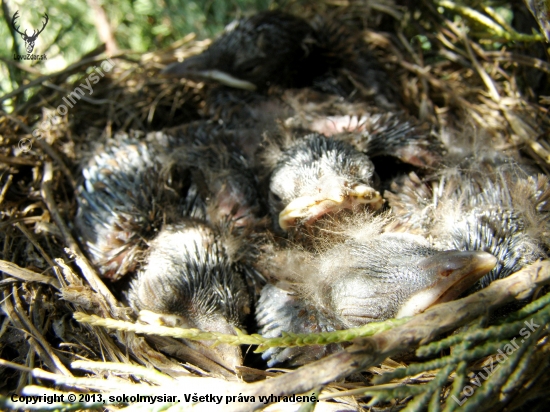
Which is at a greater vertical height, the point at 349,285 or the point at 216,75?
the point at 216,75

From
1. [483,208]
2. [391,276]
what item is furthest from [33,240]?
[483,208]

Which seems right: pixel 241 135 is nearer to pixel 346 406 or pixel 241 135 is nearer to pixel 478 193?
pixel 478 193

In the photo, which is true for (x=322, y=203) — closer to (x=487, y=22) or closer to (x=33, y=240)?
(x=33, y=240)

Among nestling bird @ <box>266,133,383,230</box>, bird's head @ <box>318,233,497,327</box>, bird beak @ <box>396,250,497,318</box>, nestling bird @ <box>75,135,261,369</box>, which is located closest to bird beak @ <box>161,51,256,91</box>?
nestling bird @ <box>75,135,261,369</box>

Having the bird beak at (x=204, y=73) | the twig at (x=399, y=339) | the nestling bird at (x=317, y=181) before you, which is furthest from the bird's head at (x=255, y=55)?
the twig at (x=399, y=339)

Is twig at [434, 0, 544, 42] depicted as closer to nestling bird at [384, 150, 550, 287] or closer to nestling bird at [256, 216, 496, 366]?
nestling bird at [384, 150, 550, 287]

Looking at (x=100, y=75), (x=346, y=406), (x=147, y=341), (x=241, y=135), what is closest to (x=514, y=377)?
(x=346, y=406)

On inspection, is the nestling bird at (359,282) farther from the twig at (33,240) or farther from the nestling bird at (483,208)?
the twig at (33,240)
